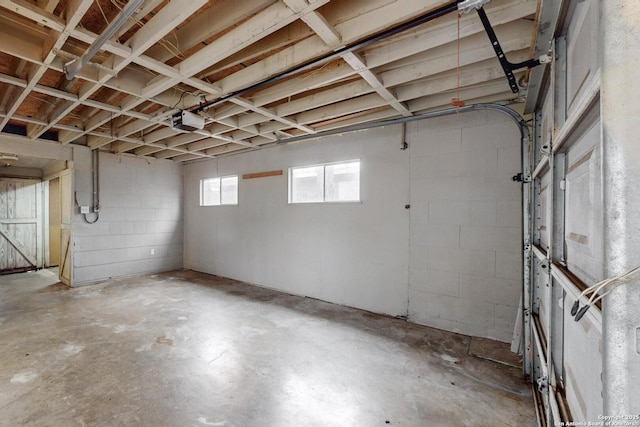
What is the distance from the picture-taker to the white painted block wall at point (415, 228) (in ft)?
10.2

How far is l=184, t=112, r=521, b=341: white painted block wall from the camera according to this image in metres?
3.09

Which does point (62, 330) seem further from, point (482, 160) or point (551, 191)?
point (482, 160)

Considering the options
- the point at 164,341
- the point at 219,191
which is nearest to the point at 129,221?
the point at 219,191

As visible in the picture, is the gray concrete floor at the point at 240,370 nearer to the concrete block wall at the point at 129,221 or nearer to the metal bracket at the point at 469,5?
the concrete block wall at the point at 129,221

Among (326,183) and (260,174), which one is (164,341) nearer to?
(326,183)

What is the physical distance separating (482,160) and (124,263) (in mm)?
6954

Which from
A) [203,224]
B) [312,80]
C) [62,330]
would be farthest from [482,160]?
[203,224]

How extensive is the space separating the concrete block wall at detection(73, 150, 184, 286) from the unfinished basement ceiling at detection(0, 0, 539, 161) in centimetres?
202

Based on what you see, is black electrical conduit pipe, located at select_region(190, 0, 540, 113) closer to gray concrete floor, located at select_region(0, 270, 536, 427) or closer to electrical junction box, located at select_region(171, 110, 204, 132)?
electrical junction box, located at select_region(171, 110, 204, 132)

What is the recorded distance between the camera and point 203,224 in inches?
257

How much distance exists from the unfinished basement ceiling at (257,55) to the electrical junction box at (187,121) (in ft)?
0.70

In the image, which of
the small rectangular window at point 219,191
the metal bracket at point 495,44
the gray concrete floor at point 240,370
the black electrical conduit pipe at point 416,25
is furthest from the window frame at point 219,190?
the metal bracket at point 495,44

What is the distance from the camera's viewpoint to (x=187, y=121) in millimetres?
3113

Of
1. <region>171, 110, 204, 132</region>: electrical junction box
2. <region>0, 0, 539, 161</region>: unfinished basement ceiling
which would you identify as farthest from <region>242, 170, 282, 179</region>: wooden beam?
<region>171, 110, 204, 132</region>: electrical junction box
